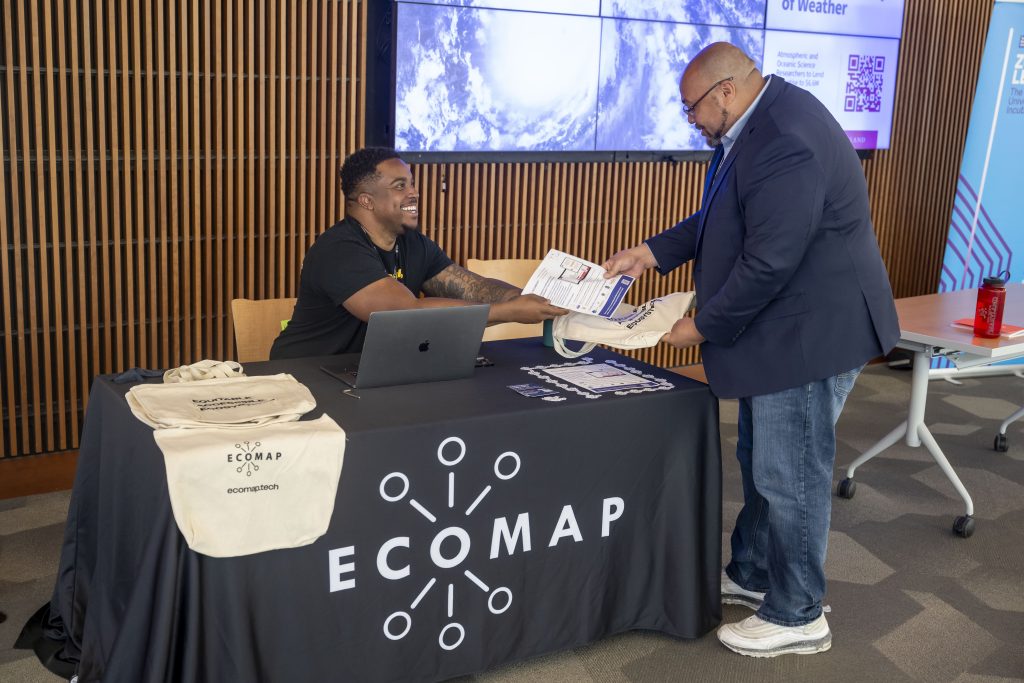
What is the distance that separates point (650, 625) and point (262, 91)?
303 cm

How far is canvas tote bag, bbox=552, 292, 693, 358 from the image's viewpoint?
3.44 m

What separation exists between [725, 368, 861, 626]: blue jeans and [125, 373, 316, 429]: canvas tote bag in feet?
4.79

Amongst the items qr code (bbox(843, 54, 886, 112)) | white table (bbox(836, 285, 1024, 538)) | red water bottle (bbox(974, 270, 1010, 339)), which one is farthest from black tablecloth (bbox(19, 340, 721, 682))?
qr code (bbox(843, 54, 886, 112))

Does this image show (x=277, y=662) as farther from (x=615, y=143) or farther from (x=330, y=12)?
(x=615, y=143)

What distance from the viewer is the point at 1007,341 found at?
14.4 feet

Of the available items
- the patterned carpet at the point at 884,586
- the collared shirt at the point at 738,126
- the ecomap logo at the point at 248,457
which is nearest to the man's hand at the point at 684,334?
the collared shirt at the point at 738,126

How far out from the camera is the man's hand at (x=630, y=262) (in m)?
3.73

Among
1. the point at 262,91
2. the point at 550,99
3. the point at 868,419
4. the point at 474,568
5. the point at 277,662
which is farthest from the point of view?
the point at 868,419

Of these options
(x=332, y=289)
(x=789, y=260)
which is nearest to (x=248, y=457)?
(x=332, y=289)

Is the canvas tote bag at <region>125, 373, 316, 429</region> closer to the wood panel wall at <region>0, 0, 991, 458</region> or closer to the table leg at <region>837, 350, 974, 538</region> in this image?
the wood panel wall at <region>0, 0, 991, 458</region>

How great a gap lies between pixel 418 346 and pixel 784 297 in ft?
3.70

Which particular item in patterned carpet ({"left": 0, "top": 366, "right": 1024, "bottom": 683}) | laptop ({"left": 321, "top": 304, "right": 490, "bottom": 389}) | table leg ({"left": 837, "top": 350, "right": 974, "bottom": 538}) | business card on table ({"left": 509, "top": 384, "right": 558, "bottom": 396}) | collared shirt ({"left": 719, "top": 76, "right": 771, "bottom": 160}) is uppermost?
collared shirt ({"left": 719, "top": 76, "right": 771, "bottom": 160})

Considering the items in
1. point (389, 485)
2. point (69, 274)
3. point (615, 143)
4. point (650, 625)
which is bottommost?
point (650, 625)

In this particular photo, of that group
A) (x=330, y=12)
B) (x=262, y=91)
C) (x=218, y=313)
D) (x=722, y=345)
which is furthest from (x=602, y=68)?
(x=722, y=345)
